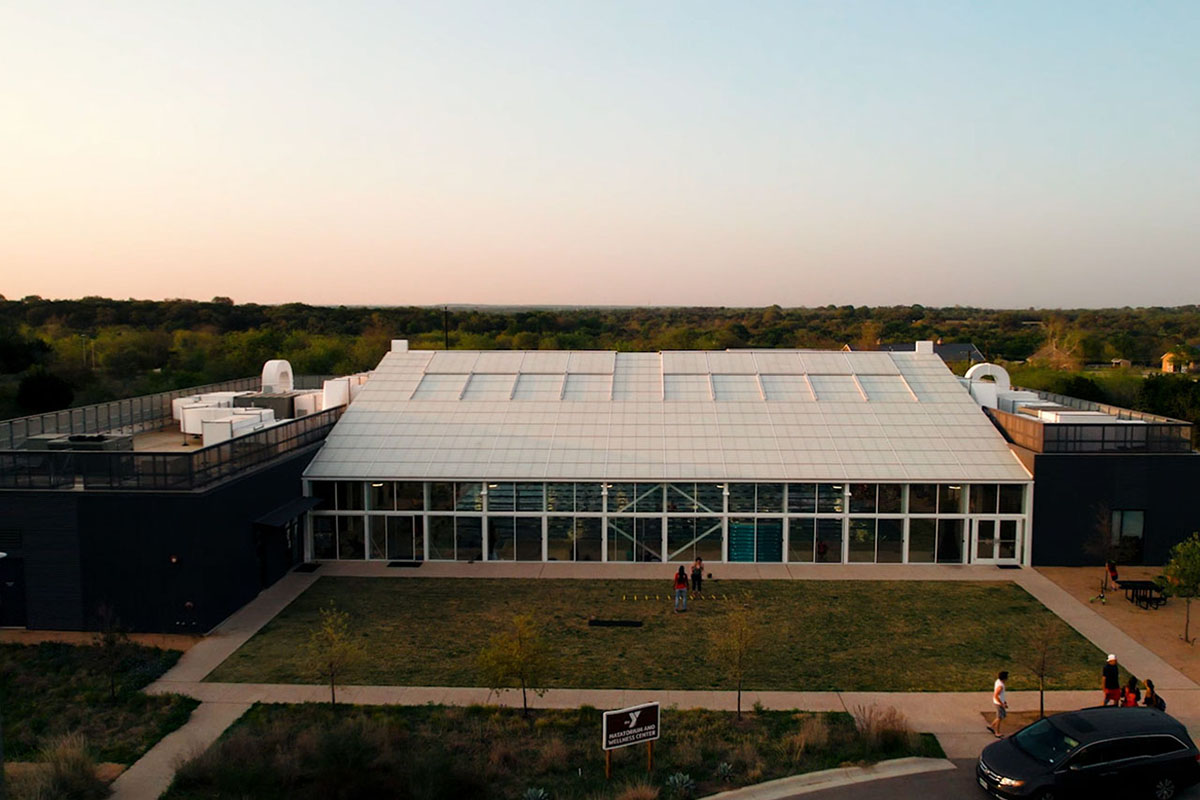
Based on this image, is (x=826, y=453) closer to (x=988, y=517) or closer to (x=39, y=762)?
(x=988, y=517)

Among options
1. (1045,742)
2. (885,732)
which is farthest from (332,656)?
(1045,742)

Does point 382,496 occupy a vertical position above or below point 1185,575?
above

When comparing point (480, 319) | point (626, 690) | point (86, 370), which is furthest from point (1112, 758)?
point (480, 319)

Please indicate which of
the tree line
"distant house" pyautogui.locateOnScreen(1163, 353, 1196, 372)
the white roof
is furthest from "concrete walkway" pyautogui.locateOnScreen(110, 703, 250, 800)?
"distant house" pyautogui.locateOnScreen(1163, 353, 1196, 372)

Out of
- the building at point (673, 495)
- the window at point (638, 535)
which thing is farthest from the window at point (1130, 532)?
the window at point (638, 535)

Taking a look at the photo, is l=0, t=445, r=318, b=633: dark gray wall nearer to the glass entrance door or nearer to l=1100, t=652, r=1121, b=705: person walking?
l=1100, t=652, r=1121, b=705: person walking

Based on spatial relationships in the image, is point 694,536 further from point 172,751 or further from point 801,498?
point 172,751
